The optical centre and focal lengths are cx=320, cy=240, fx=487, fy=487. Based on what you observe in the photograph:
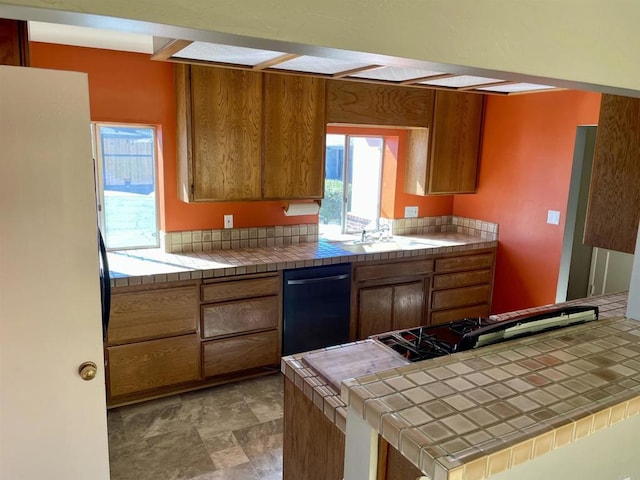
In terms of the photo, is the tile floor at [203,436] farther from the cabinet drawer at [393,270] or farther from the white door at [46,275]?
the cabinet drawer at [393,270]

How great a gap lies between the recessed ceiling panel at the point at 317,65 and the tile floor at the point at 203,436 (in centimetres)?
221

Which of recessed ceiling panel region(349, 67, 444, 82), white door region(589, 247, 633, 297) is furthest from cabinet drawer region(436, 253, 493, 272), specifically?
recessed ceiling panel region(349, 67, 444, 82)

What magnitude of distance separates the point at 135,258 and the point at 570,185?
11.2ft

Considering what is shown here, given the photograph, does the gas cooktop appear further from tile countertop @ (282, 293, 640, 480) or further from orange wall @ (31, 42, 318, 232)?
orange wall @ (31, 42, 318, 232)

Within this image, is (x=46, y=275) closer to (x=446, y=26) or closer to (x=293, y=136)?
(x=446, y=26)

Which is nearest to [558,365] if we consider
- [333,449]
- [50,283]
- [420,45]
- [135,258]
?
[333,449]

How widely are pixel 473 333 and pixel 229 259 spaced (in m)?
2.32

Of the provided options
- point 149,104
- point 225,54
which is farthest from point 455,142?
point 149,104

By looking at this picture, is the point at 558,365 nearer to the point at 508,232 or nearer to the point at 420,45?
the point at 420,45

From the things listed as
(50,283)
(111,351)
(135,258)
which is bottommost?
(111,351)

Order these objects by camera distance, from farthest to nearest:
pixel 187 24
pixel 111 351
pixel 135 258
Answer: pixel 135 258 < pixel 111 351 < pixel 187 24

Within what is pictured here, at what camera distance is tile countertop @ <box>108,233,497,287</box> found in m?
3.13

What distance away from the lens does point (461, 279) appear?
446cm

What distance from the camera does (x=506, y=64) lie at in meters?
1.21
